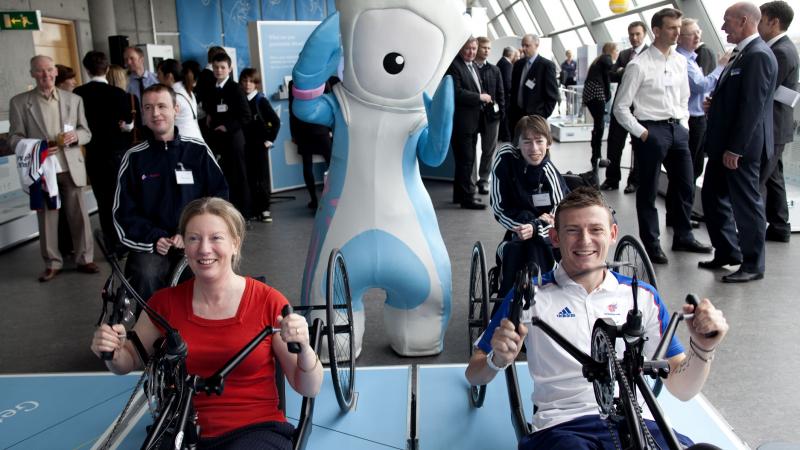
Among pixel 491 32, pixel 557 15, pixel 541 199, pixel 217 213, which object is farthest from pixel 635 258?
pixel 491 32

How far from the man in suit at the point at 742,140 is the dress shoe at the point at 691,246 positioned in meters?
0.45

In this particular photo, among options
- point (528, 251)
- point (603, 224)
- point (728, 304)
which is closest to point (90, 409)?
point (528, 251)

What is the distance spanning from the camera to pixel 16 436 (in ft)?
8.82

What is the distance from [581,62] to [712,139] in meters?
10.4

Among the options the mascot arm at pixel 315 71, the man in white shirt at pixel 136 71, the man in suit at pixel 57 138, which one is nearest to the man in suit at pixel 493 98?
the man in white shirt at pixel 136 71

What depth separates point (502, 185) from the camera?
3.32 meters

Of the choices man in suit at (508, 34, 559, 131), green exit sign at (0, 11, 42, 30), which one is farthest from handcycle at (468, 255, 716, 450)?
green exit sign at (0, 11, 42, 30)

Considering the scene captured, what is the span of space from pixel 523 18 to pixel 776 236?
17.1 m

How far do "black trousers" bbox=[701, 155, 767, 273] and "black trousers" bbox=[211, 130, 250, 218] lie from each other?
155 inches

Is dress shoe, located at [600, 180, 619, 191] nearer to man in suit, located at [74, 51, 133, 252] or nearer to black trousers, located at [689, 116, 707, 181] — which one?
black trousers, located at [689, 116, 707, 181]

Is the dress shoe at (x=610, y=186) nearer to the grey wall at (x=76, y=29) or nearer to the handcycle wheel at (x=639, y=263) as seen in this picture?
the handcycle wheel at (x=639, y=263)

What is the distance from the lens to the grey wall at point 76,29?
25.9ft

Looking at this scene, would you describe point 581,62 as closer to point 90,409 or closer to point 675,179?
point 675,179

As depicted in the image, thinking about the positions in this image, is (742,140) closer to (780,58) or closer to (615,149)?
(780,58)
